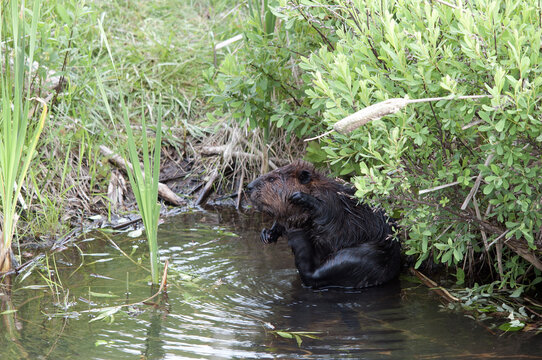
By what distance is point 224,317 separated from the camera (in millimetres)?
3525

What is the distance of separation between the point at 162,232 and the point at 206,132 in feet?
4.91

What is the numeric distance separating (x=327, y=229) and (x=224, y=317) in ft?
3.21

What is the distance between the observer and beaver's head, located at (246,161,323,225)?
169 inches

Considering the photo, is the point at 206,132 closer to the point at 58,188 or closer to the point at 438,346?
the point at 58,188

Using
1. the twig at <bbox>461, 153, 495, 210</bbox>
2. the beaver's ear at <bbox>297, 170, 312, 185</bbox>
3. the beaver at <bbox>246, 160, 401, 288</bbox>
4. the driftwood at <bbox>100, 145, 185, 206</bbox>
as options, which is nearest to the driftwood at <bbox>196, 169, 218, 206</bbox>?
the driftwood at <bbox>100, 145, 185, 206</bbox>

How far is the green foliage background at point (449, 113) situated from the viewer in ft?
9.20

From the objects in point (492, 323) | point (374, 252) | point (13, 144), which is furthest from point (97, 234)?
point (492, 323)

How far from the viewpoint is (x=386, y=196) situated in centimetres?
334

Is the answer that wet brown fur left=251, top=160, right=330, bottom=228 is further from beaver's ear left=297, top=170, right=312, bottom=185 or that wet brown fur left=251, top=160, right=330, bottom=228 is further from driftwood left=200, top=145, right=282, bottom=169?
driftwood left=200, top=145, right=282, bottom=169

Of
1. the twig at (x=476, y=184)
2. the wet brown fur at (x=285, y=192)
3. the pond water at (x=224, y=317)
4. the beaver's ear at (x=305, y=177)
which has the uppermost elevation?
the twig at (x=476, y=184)

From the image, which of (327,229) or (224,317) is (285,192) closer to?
(327,229)

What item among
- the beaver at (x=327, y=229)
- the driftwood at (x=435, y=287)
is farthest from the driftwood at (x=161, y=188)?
the driftwood at (x=435, y=287)

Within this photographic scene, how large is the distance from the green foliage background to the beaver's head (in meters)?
0.44

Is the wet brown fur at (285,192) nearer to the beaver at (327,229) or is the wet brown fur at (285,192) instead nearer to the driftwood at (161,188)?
the beaver at (327,229)
